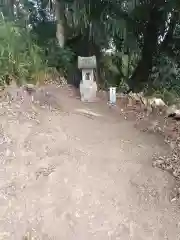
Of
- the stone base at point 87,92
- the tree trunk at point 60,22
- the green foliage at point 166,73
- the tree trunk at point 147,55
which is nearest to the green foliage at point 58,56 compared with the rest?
the tree trunk at point 60,22

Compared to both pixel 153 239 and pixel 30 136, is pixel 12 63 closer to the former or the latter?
pixel 30 136

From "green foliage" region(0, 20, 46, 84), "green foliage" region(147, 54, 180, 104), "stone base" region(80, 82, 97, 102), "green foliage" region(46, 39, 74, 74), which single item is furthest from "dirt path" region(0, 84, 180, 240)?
"green foliage" region(147, 54, 180, 104)

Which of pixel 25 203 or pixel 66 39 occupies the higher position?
Result: pixel 66 39

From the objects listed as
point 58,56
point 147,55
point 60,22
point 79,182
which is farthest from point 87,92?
point 147,55

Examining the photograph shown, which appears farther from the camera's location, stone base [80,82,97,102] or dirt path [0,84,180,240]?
stone base [80,82,97,102]

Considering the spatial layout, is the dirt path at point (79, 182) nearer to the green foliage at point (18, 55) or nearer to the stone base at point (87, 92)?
the green foliage at point (18, 55)

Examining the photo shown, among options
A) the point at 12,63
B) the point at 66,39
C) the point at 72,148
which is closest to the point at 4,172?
the point at 72,148

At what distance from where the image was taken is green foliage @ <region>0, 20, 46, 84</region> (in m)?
4.52

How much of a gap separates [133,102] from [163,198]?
2136mm

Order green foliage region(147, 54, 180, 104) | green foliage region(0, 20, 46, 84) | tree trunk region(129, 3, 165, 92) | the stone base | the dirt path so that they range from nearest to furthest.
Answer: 1. the dirt path
2. green foliage region(0, 20, 46, 84)
3. the stone base
4. tree trunk region(129, 3, 165, 92)
5. green foliage region(147, 54, 180, 104)

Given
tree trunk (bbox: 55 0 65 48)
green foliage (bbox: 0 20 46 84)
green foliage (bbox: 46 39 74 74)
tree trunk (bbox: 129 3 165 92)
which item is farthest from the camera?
tree trunk (bbox: 129 3 165 92)

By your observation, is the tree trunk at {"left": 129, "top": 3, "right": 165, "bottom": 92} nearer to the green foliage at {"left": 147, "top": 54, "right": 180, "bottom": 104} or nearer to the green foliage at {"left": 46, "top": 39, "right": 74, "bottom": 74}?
the green foliage at {"left": 147, "top": 54, "right": 180, "bottom": 104}

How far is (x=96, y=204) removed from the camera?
284cm

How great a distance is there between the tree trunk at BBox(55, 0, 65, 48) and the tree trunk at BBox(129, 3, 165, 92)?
155 centimetres
